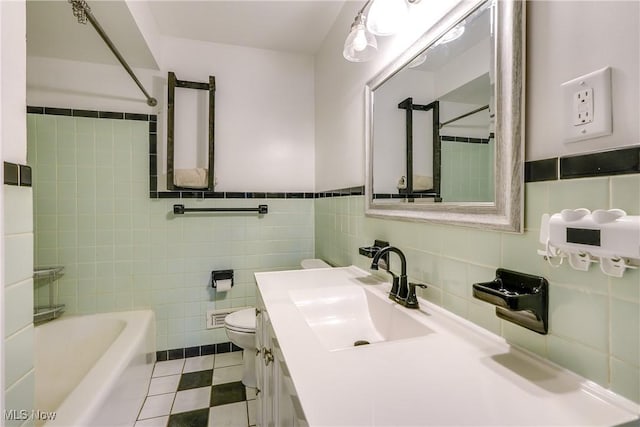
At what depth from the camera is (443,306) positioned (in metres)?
0.96

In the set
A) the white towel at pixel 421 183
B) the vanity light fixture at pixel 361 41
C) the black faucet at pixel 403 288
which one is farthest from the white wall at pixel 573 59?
the black faucet at pixel 403 288

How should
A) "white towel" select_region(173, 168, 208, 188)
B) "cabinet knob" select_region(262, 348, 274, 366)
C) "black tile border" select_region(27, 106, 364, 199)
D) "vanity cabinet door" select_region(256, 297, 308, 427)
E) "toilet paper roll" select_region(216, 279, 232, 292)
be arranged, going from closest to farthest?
"vanity cabinet door" select_region(256, 297, 308, 427) → "cabinet knob" select_region(262, 348, 274, 366) → "black tile border" select_region(27, 106, 364, 199) → "white towel" select_region(173, 168, 208, 188) → "toilet paper roll" select_region(216, 279, 232, 292)

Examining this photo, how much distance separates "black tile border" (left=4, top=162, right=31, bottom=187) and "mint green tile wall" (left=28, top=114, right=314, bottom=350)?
1429 millimetres

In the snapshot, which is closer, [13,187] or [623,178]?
[623,178]

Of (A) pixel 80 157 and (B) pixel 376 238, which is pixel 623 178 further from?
(A) pixel 80 157

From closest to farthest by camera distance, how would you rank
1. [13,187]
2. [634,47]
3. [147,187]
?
[634,47], [13,187], [147,187]

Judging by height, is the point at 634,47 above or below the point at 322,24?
below

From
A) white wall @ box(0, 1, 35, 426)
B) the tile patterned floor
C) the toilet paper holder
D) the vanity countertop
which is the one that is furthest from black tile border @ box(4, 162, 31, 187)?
the toilet paper holder

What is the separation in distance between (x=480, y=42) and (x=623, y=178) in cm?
54

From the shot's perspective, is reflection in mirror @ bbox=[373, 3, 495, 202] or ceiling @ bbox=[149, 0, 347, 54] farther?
ceiling @ bbox=[149, 0, 347, 54]

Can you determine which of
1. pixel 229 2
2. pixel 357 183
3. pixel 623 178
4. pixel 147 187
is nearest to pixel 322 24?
pixel 229 2

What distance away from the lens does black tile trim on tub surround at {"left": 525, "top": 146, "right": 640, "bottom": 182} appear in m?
0.50

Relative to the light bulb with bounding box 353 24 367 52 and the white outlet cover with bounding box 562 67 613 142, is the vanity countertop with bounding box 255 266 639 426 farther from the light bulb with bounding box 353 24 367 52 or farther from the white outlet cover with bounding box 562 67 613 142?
the light bulb with bounding box 353 24 367 52

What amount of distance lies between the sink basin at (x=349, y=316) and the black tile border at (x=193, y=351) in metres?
1.43
